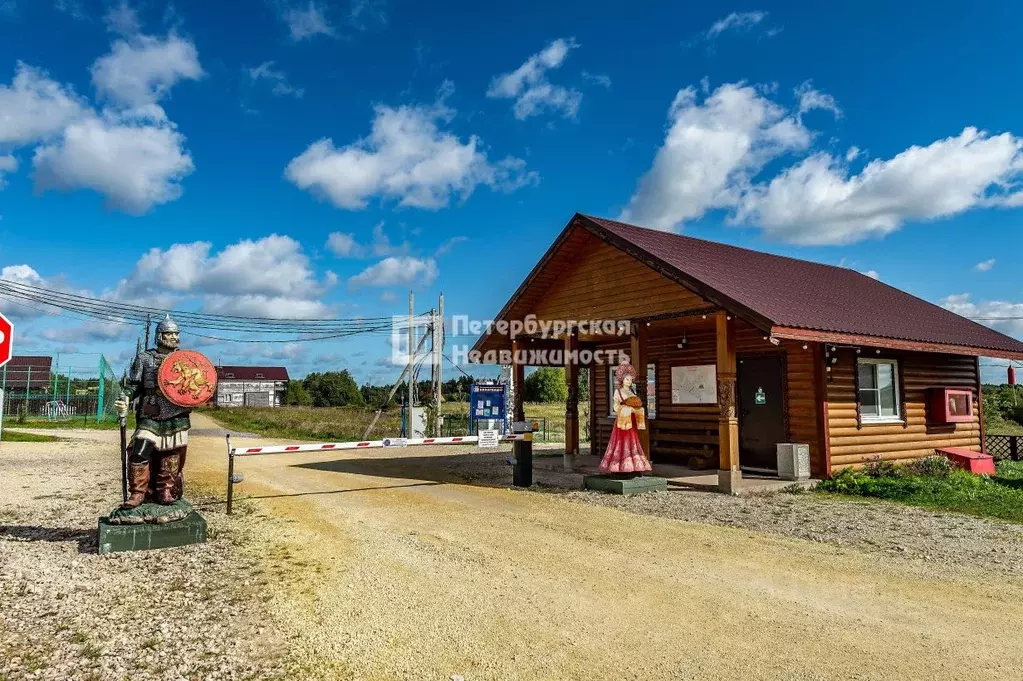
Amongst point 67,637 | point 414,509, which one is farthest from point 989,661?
A: point 414,509

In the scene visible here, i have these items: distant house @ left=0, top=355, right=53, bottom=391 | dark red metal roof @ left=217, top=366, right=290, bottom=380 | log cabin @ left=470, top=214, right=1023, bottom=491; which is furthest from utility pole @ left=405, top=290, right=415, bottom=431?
dark red metal roof @ left=217, top=366, right=290, bottom=380

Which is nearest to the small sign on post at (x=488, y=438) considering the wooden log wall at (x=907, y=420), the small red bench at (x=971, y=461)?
the wooden log wall at (x=907, y=420)

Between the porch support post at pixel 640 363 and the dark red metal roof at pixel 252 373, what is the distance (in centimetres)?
12430

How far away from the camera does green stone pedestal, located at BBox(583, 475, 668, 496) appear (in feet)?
36.1

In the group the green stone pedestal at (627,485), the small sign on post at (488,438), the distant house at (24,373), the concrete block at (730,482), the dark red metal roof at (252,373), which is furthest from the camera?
the dark red metal roof at (252,373)

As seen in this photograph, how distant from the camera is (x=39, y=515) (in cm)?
909

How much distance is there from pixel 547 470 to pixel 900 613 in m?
10.1

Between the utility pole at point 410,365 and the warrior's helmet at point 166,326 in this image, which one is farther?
the utility pole at point 410,365

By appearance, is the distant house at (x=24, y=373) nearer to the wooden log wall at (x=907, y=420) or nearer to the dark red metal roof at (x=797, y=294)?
the dark red metal roof at (x=797, y=294)

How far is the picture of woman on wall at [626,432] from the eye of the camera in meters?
11.1

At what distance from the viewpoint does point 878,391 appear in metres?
13.6

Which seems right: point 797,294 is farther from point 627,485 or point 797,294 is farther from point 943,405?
point 627,485

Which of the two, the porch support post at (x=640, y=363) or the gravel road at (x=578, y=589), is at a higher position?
the porch support post at (x=640, y=363)

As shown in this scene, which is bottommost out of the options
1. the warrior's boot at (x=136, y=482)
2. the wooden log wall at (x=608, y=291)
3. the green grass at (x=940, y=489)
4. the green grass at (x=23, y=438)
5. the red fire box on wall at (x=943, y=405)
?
the green grass at (x=940, y=489)
